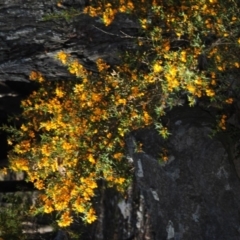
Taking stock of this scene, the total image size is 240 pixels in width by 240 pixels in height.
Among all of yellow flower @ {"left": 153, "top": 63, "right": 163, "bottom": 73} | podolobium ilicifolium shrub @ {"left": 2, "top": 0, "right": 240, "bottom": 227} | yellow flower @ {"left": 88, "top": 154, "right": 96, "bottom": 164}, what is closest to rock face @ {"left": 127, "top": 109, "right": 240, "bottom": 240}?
podolobium ilicifolium shrub @ {"left": 2, "top": 0, "right": 240, "bottom": 227}

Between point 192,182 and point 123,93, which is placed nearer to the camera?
point 123,93

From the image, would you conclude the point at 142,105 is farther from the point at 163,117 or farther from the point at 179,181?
the point at 179,181

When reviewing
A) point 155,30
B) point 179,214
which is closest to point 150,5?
point 155,30

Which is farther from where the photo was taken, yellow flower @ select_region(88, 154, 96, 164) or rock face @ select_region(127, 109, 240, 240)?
rock face @ select_region(127, 109, 240, 240)

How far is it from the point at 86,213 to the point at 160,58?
1.65 meters

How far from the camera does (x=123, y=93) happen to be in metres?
4.35

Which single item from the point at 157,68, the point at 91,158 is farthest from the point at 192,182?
the point at 157,68

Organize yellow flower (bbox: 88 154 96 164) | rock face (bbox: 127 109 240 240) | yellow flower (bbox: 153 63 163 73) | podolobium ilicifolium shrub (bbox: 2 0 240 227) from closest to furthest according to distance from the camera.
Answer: yellow flower (bbox: 153 63 163 73) → podolobium ilicifolium shrub (bbox: 2 0 240 227) → yellow flower (bbox: 88 154 96 164) → rock face (bbox: 127 109 240 240)

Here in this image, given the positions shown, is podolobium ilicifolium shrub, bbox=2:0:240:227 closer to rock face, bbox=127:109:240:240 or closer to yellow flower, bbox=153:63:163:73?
yellow flower, bbox=153:63:163:73

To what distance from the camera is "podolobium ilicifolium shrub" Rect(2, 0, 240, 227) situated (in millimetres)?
4168

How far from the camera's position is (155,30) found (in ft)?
13.8

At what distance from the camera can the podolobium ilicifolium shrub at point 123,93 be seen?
417 cm

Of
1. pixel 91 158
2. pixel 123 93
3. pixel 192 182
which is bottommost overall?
pixel 192 182

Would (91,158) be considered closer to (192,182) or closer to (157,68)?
(157,68)
